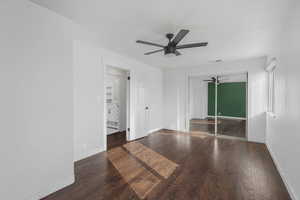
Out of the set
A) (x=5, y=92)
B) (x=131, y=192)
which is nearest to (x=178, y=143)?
(x=131, y=192)

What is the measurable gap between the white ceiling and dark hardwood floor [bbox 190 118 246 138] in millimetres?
2948

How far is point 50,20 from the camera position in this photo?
1.88 meters

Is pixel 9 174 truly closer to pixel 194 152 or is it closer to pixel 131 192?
pixel 131 192

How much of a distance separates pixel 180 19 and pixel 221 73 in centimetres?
326

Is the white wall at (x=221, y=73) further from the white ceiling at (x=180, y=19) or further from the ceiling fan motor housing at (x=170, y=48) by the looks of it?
the ceiling fan motor housing at (x=170, y=48)

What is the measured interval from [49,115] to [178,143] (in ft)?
10.7

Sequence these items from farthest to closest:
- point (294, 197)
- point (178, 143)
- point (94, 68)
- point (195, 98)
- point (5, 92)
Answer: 1. point (195, 98)
2. point (178, 143)
3. point (94, 68)
4. point (294, 197)
5. point (5, 92)

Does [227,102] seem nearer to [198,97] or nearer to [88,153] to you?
[198,97]

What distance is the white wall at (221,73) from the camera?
13.2 ft

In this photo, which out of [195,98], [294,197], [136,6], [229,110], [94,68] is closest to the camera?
[294,197]

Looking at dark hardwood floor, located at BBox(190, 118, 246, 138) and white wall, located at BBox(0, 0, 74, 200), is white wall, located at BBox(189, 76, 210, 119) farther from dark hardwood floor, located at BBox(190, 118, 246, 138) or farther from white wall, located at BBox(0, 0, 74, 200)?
white wall, located at BBox(0, 0, 74, 200)

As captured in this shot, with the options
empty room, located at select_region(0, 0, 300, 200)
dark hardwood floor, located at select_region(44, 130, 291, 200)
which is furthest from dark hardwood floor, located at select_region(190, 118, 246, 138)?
dark hardwood floor, located at select_region(44, 130, 291, 200)

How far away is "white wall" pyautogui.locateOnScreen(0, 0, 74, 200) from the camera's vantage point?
58.7 inches

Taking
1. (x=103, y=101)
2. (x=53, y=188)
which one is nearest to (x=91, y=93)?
(x=103, y=101)
